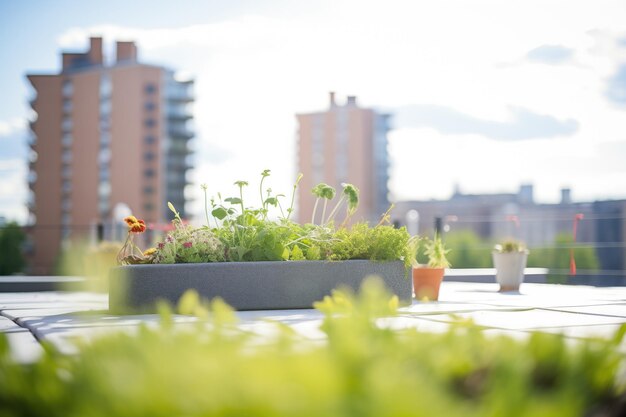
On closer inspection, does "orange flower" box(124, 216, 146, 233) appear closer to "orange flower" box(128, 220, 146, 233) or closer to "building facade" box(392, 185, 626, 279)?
"orange flower" box(128, 220, 146, 233)

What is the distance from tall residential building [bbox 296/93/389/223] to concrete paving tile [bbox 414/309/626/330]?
7230cm

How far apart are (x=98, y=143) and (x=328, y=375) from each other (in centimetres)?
6998

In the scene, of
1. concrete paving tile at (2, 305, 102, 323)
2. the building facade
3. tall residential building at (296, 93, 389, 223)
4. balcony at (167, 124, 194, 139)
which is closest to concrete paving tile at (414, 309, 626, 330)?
concrete paving tile at (2, 305, 102, 323)

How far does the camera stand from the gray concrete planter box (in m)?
5.32

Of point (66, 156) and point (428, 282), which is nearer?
point (428, 282)

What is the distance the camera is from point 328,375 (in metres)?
1.12

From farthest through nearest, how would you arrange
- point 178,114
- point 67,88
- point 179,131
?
point 179,131, point 178,114, point 67,88

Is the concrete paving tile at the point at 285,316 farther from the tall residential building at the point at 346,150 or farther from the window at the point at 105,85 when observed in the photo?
the tall residential building at the point at 346,150

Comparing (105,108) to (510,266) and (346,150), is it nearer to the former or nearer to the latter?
(346,150)

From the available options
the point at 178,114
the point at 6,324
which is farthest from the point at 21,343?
the point at 178,114

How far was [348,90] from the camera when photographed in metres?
73.5

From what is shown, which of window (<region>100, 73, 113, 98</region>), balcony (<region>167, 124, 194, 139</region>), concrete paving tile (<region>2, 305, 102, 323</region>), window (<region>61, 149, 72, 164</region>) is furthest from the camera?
balcony (<region>167, 124, 194, 139</region>)

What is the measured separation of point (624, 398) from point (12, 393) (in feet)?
4.24

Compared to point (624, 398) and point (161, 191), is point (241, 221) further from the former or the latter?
point (161, 191)
